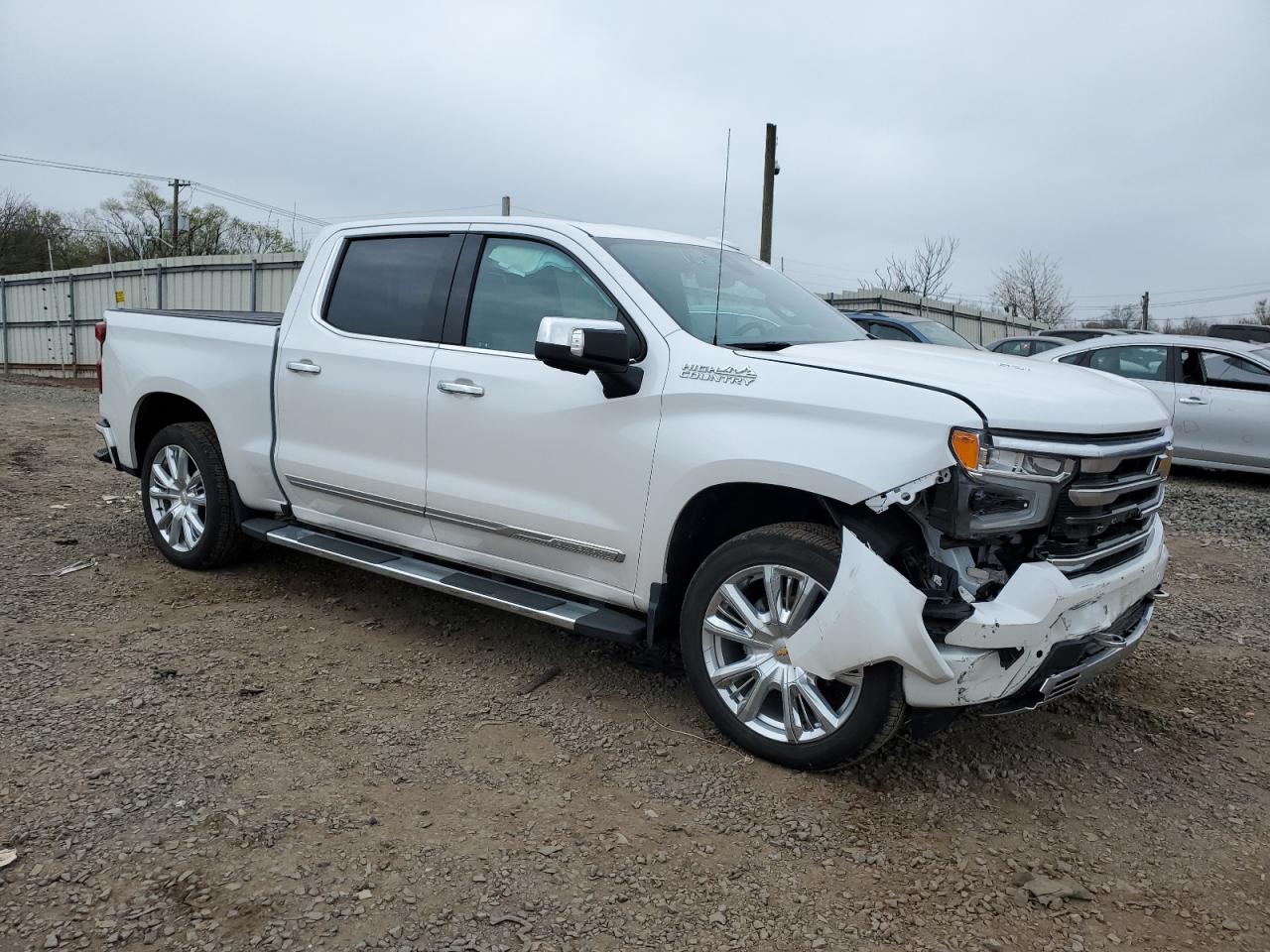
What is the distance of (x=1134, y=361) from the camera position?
10.6 meters

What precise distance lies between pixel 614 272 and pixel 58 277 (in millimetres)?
25259

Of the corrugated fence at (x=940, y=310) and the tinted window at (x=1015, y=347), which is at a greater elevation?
the corrugated fence at (x=940, y=310)

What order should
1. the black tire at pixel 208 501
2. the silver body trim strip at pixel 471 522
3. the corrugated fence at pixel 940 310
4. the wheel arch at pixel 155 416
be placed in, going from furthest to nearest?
the corrugated fence at pixel 940 310
the wheel arch at pixel 155 416
the black tire at pixel 208 501
the silver body trim strip at pixel 471 522

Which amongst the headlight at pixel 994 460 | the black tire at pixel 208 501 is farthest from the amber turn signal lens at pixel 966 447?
the black tire at pixel 208 501

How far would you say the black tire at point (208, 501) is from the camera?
17.5ft

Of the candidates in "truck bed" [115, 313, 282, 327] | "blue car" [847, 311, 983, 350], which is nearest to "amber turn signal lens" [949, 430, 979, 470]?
"truck bed" [115, 313, 282, 327]

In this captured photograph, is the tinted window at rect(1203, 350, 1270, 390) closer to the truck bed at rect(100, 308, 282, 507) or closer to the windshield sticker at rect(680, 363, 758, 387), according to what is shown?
the windshield sticker at rect(680, 363, 758, 387)

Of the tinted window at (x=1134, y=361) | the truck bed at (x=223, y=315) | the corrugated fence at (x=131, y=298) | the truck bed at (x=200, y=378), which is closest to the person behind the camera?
the truck bed at (x=200, y=378)

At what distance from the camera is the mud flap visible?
2994 millimetres

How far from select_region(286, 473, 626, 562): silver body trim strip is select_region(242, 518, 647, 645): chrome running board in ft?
0.76

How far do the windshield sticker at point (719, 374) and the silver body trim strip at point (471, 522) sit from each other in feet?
2.40

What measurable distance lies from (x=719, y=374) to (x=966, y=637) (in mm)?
1222

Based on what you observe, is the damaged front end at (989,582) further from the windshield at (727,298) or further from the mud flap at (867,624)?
the windshield at (727,298)

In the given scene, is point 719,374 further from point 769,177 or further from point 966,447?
point 769,177
